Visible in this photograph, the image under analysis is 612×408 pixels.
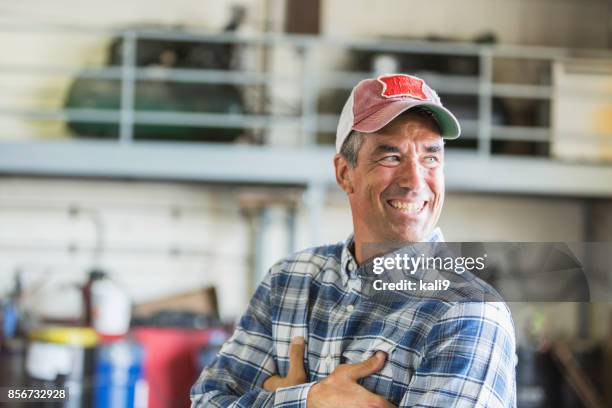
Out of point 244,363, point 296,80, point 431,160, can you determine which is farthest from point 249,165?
point 431,160

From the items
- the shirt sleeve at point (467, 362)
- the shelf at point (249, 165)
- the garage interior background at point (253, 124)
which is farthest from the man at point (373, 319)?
the garage interior background at point (253, 124)

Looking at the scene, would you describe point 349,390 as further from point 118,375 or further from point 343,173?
point 118,375

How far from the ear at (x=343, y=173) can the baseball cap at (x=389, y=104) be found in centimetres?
6

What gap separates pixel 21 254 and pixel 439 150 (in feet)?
23.1

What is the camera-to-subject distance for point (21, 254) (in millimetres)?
8086

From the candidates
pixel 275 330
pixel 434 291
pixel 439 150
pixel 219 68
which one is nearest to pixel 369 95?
pixel 439 150

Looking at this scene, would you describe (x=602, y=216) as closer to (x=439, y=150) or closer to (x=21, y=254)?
(x=21, y=254)

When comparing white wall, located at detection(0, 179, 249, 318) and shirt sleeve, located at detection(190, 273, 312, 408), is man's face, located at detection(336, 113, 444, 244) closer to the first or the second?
shirt sleeve, located at detection(190, 273, 312, 408)

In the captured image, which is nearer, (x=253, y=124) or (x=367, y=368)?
(x=367, y=368)

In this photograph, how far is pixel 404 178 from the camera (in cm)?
162

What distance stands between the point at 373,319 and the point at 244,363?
A: 0.35 meters

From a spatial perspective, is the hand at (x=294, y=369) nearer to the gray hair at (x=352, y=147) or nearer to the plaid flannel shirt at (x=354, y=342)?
the plaid flannel shirt at (x=354, y=342)

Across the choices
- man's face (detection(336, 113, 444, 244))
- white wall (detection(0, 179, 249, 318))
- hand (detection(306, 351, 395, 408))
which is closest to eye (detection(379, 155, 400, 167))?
man's face (detection(336, 113, 444, 244))

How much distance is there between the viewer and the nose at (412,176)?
1.61m
